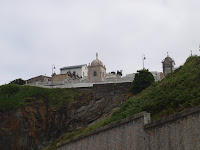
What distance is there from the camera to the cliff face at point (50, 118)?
37.3 metres

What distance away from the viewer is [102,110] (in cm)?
3709

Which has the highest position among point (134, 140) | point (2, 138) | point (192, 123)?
point (192, 123)

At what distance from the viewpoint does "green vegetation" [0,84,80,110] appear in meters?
→ 40.1

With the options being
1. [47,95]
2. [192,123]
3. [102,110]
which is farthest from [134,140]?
[47,95]

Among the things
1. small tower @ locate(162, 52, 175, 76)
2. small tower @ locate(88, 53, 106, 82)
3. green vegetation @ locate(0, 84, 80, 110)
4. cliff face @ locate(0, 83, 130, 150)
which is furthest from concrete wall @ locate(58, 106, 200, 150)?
small tower @ locate(162, 52, 175, 76)

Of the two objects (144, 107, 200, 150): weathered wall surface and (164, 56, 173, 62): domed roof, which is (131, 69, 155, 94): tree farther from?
(144, 107, 200, 150): weathered wall surface

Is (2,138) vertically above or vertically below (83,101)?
below

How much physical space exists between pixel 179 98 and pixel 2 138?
25.4m

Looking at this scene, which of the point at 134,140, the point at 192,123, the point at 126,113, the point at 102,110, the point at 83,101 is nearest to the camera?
the point at 192,123

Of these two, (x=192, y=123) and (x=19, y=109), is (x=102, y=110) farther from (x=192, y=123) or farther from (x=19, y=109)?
(x=192, y=123)

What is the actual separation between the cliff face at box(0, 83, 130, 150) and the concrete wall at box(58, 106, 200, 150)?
45.6ft

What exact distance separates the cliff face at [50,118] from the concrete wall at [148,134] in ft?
45.6

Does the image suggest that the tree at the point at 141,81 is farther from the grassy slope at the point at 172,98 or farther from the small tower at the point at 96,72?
the grassy slope at the point at 172,98

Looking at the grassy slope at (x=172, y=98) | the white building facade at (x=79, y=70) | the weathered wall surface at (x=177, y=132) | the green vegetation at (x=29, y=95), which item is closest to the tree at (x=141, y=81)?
the green vegetation at (x=29, y=95)
